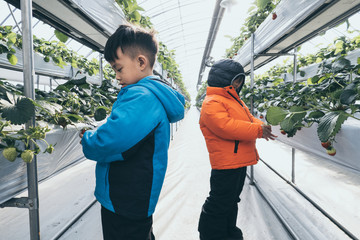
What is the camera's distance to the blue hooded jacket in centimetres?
90

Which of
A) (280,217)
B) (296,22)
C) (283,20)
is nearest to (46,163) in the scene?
(280,217)

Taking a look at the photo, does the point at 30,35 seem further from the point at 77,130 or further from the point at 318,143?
the point at 318,143

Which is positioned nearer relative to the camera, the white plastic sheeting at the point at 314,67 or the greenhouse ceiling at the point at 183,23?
the white plastic sheeting at the point at 314,67

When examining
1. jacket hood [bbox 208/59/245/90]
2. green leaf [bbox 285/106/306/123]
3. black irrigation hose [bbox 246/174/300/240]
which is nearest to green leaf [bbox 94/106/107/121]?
jacket hood [bbox 208/59/245/90]

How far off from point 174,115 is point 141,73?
0.28m

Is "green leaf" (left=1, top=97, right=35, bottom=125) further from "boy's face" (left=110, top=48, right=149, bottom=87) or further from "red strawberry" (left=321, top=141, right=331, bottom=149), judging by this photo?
"red strawberry" (left=321, top=141, right=331, bottom=149)

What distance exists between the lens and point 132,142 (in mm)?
921

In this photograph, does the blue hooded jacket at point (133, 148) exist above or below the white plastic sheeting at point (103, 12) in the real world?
below

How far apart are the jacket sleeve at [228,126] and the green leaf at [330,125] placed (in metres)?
0.50

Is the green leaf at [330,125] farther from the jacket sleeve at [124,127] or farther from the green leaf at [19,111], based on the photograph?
→ the green leaf at [19,111]

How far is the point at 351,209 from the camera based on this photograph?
2.28 m

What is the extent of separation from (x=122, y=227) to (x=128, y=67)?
0.78 metres

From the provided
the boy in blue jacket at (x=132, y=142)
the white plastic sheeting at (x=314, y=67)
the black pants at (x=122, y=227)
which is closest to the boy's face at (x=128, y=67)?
the boy in blue jacket at (x=132, y=142)

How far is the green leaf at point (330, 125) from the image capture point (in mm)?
1038
